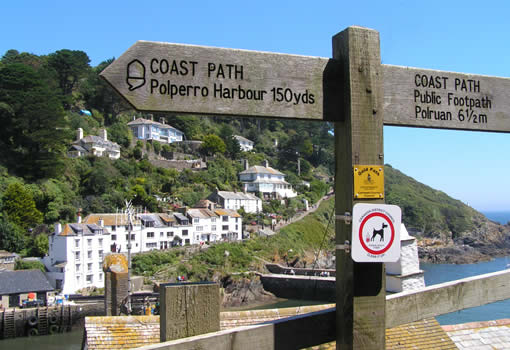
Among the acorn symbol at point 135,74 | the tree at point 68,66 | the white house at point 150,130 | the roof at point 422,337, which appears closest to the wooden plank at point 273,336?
the acorn symbol at point 135,74

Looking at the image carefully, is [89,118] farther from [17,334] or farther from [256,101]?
[256,101]

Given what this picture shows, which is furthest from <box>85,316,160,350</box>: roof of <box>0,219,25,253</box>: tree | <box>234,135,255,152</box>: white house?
<box>234,135,255,152</box>: white house

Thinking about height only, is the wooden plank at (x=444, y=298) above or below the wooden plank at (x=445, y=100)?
below

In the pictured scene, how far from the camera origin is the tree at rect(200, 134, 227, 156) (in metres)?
69.2

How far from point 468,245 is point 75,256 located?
203 feet

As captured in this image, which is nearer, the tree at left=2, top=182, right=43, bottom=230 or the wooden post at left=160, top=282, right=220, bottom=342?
the wooden post at left=160, top=282, right=220, bottom=342

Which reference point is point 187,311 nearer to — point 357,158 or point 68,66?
point 357,158

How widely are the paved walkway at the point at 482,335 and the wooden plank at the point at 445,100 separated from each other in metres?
2.74

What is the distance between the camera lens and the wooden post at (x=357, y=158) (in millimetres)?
2016

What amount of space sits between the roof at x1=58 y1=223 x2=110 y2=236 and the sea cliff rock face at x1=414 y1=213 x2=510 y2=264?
43812 millimetres

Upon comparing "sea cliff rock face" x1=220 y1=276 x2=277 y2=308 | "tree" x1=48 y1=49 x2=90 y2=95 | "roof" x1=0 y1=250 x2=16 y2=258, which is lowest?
"sea cliff rock face" x1=220 y1=276 x2=277 y2=308

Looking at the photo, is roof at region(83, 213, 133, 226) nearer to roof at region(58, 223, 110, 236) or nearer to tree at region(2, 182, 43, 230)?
roof at region(58, 223, 110, 236)

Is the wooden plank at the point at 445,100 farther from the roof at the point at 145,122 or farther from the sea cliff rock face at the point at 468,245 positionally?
the sea cliff rock face at the point at 468,245

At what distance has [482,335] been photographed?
469 centimetres
